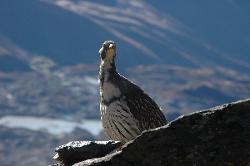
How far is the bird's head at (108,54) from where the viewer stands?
1442 centimetres

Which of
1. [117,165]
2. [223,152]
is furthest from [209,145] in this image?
[117,165]

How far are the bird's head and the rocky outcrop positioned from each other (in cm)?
445

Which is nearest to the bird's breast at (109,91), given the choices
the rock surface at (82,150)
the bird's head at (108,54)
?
the bird's head at (108,54)

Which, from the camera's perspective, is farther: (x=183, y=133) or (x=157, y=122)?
(x=157, y=122)

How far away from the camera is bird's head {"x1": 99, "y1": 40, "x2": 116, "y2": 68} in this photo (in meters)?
14.4

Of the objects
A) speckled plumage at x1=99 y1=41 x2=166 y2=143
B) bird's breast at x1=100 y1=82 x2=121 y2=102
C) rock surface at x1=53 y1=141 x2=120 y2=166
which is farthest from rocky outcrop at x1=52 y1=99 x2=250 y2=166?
bird's breast at x1=100 y1=82 x2=121 y2=102

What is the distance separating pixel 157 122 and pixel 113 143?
3051mm

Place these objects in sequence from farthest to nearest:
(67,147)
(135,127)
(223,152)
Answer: (135,127), (67,147), (223,152)

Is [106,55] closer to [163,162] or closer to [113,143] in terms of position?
[113,143]

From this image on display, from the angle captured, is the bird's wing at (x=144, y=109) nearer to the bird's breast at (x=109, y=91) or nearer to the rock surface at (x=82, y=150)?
the bird's breast at (x=109, y=91)

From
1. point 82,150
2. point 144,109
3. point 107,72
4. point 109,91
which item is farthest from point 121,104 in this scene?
point 82,150

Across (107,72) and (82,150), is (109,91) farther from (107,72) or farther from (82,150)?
(82,150)

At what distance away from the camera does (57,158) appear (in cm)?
1138

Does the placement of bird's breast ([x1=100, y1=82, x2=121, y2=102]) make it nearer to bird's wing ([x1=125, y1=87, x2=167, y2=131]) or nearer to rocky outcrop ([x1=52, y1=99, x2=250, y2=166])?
bird's wing ([x1=125, y1=87, x2=167, y2=131])
